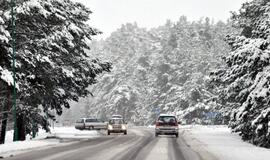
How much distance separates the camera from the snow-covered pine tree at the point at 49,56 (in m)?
32.3

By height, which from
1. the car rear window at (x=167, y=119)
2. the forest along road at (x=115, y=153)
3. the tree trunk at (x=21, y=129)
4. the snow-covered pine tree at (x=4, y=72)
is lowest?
the forest along road at (x=115, y=153)

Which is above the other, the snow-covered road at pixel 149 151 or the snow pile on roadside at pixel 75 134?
the snow pile on roadside at pixel 75 134

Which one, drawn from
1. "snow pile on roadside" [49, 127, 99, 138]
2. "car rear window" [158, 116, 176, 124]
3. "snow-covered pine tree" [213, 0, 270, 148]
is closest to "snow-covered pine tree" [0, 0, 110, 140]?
"car rear window" [158, 116, 176, 124]

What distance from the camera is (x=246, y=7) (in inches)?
1566

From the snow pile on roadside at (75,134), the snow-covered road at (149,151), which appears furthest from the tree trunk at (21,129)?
the snow pile on roadside at (75,134)

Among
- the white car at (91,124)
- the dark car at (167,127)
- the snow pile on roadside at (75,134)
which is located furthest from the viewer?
the white car at (91,124)

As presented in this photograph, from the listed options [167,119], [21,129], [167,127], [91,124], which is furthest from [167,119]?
[91,124]

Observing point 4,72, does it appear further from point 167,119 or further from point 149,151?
point 167,119

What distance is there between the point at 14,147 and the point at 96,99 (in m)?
101

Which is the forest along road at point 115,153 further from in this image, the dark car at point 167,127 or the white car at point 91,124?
the white car at point 91,124

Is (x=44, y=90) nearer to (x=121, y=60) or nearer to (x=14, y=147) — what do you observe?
(x=14, y=147)

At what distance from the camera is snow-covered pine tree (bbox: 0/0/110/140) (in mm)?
32344

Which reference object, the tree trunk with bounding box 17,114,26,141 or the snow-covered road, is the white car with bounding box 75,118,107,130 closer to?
the tree trunk with bounding box 17,114,26,141

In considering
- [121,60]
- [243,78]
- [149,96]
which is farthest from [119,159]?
[121,60]
